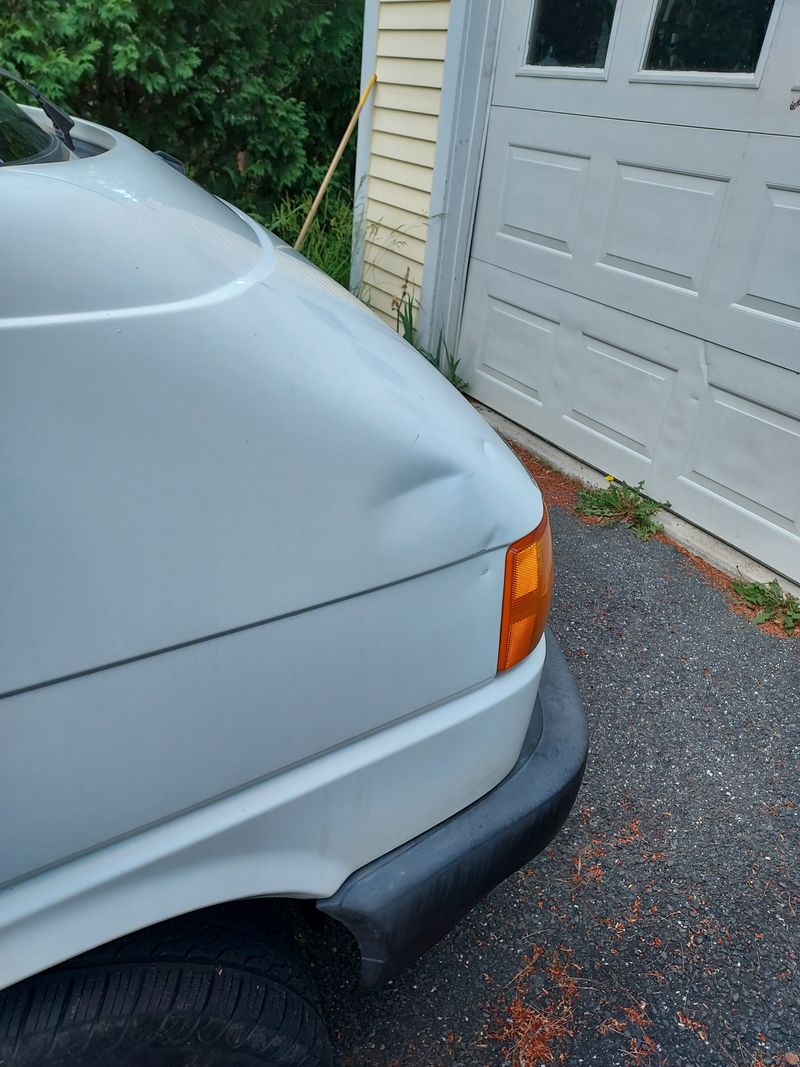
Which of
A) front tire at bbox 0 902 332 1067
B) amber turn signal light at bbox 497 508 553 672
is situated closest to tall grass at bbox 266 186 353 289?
amber turn signal light at bbox 497 508 553 672

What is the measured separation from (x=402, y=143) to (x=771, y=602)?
356 cm

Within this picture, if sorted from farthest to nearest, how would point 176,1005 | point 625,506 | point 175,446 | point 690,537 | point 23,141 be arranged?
point 625,506, point 690,537, point 23,141, point 176,1005, point 175,446

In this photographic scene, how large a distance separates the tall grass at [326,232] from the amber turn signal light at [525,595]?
440 centimetres

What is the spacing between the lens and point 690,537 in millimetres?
3475

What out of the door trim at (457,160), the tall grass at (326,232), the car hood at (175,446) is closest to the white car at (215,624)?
the car hood at (175,446)

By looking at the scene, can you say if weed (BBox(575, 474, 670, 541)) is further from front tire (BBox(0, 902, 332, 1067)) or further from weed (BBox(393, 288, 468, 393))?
front tire (BBox(0, 902, 332, 1067))

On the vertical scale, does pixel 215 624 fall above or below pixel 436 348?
above

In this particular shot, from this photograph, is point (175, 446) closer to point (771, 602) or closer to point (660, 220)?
point (771, 602)

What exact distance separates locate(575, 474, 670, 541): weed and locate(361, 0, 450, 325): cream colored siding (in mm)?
1969

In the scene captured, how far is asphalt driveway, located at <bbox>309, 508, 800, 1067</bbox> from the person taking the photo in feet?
5.45

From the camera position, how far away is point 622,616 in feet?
9.87

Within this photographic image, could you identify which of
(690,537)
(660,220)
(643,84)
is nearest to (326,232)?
(643,84)

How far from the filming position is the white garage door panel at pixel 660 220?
9.55 ft

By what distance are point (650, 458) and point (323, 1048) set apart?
3.06m
